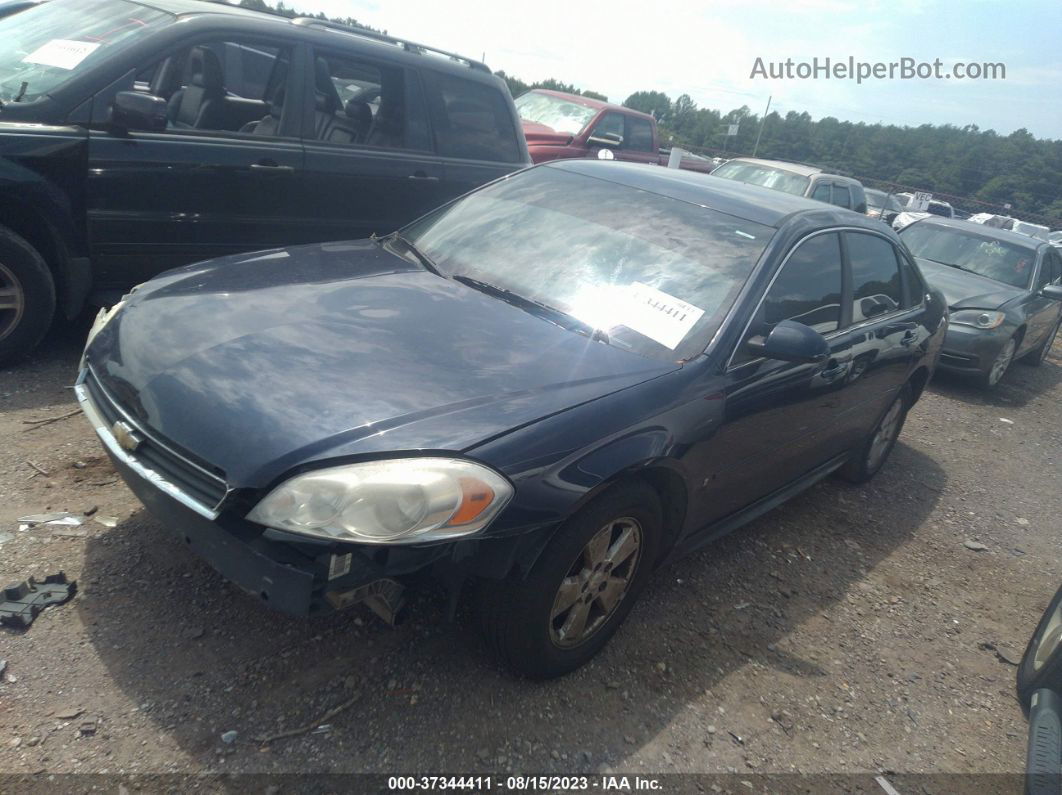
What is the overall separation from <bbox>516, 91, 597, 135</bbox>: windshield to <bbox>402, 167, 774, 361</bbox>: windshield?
795 cm

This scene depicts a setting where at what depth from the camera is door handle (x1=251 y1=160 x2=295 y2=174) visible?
4660 millimetres

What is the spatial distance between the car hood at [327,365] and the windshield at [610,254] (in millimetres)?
187

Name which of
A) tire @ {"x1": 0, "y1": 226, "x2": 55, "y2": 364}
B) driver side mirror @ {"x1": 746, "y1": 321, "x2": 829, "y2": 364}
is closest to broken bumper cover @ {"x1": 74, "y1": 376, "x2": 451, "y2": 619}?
driver side mirror @ {"x1": 746, "y1": 321, "x2": 829, "y2": 364}

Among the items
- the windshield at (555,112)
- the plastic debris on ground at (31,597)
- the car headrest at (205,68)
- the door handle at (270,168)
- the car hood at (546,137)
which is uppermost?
the windshield at (555,112)

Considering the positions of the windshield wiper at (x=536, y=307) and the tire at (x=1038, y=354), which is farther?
the tire at (x=1038, y=354)

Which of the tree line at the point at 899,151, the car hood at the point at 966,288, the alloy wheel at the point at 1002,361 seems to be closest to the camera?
the alloy wheel at the point at 1002,361

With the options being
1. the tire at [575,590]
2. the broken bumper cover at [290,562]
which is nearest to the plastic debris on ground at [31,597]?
the broken bumper cover at [290,562]

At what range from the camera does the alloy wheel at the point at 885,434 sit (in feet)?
15.8

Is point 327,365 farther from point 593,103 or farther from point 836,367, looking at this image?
point 593,103

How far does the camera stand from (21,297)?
3988 mm

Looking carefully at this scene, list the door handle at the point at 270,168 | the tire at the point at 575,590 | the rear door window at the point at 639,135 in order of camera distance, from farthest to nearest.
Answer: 1. the rear door window at the point at 639,135
2. the door handle at the point at 270,168
3. the tire at the point at 575,590

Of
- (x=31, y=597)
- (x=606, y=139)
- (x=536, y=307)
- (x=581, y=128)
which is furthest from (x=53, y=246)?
(x=606, y=139)

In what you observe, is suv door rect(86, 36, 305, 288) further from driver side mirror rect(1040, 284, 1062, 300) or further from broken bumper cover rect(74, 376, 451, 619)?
driver side mirror rect(1040, 284, 1062, 300)

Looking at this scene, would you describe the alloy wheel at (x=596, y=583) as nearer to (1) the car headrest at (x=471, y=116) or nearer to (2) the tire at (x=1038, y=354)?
(1) the car headrest at (x=471, y=116)
